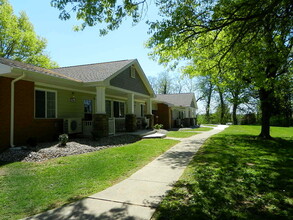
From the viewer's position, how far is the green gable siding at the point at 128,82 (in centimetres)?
1275

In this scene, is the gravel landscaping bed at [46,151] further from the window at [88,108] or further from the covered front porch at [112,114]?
the window at [88,108]

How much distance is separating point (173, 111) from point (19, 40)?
23.9 m

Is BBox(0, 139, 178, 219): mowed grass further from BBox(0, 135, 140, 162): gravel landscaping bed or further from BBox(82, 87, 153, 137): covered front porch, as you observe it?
BBox(82, 87, 153, 137): covered front porch

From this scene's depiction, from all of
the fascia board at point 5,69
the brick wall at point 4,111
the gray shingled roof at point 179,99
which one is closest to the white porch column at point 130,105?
the brick wall at point 4,111

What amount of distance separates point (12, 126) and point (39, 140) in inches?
70.0

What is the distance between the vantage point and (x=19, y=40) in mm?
27781

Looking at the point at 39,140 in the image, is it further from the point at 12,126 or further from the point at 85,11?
the point at 85,11

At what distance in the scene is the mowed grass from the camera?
140 inches

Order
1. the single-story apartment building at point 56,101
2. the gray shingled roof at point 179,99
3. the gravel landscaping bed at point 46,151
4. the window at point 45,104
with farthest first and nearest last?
1. the gray shingled roof at point 179,99
2. the window at point 45,104
3. the single-story apartment building at point 56,101
4. the gravel landscaping bed at point 46,151

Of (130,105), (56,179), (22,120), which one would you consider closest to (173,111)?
(130,105)

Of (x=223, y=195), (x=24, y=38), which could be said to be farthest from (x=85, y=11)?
(x=24, y=38)

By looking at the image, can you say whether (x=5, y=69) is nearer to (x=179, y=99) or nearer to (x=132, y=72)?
(x=132, y=72)

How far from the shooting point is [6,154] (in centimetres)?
712

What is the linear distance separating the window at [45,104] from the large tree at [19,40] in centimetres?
2244
